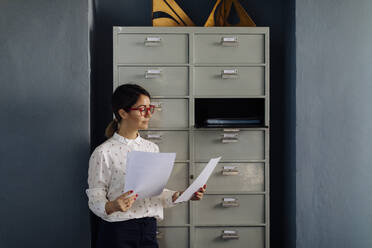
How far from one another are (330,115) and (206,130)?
2.96 ft

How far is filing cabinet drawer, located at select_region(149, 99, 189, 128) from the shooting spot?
8.64 ft

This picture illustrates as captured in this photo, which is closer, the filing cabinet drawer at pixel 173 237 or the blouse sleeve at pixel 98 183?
the blouse sleeve at pixel 98 183

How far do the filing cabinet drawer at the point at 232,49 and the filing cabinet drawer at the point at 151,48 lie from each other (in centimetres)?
14

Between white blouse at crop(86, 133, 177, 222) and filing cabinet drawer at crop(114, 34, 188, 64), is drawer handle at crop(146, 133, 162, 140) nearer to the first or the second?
white blouse at crop(86, 133, 177, 222)

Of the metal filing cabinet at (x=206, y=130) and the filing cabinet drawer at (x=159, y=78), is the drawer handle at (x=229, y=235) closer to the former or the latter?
the metal filing cabinet at (x=206, y=130)

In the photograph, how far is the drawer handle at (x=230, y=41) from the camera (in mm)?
2639

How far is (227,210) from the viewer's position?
2688 millimetres

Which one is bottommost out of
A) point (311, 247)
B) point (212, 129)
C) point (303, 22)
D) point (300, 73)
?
point (311, 247)

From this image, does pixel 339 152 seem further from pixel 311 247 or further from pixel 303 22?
pixel 303 22

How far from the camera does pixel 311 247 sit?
2.71m

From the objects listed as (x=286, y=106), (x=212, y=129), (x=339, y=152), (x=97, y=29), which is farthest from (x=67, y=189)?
(x=339, y=152)

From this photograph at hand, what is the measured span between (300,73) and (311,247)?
49.6 inches

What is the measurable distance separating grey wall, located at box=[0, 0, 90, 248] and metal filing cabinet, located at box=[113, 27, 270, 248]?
353 mm

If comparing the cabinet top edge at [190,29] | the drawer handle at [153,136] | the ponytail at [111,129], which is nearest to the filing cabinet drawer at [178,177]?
the drawer handle at [153,136]
